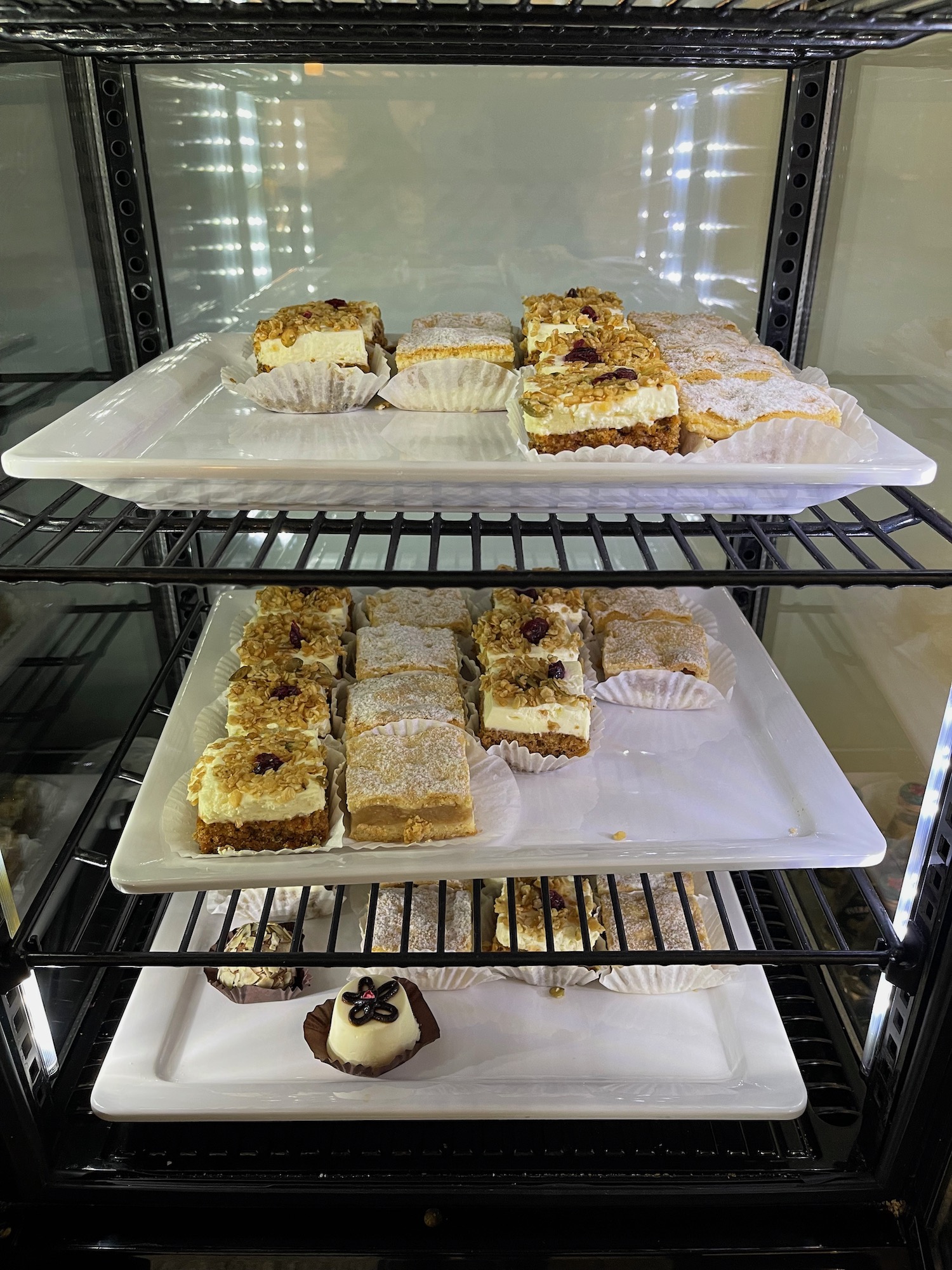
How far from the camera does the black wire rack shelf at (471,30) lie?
1079mm

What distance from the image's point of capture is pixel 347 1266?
4.57ft

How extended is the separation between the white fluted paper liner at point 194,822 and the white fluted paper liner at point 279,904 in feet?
1.02

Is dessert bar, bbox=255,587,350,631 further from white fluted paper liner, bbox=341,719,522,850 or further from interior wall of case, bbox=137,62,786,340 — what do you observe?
interior wall of case, bbox=137,62,786,340

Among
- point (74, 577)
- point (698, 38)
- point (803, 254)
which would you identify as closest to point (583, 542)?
point (803, 254)

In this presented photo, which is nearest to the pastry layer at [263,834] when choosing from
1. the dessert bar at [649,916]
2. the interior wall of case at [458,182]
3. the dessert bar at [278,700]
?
the dessert bar at [278,700]

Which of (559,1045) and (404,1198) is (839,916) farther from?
(404,1198)

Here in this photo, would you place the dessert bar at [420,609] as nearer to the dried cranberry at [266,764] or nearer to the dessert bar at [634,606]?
the dessert bar at [634,606]

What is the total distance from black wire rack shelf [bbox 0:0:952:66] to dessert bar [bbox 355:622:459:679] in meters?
0.87

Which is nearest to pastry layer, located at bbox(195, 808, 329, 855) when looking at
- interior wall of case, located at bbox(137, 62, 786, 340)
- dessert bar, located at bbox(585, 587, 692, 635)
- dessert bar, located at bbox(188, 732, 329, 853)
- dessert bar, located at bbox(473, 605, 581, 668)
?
dessert bar, located at bbox(188, 732, 329, 853)

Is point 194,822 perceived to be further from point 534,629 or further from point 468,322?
point 468,322

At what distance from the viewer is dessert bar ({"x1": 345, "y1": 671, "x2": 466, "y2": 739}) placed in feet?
4.86

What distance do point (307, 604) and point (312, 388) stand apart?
435mm

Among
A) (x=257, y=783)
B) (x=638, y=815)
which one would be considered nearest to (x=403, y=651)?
(x=257, y=783)

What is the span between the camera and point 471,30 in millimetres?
1212
